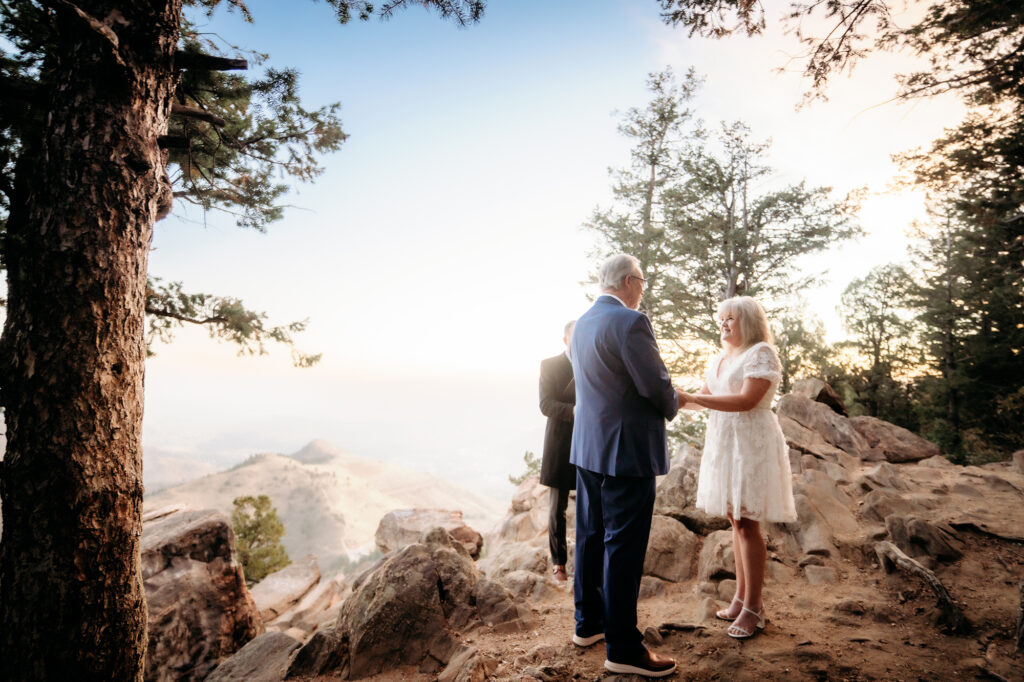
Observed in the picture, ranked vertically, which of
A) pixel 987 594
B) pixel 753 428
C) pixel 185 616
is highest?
pixel 753 428

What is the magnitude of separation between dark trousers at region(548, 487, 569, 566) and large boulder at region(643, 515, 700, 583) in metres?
0.93

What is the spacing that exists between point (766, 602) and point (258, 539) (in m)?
15.3

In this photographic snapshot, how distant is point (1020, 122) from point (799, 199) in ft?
20.2

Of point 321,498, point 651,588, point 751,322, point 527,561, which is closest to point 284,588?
point 527,561

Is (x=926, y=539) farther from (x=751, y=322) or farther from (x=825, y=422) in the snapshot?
(x=825, y=422)

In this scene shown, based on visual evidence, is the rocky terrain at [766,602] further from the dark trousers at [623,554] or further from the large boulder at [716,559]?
the dark trousers at [623,554]

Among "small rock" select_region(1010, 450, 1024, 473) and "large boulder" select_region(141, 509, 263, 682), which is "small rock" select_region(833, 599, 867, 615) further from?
"small rock" select_region(1010, 450, 1024, 473)

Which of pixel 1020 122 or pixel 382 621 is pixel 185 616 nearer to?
pixel 382 621

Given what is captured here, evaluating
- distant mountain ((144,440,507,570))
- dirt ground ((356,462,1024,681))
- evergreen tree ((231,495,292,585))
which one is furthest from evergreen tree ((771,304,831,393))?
distant mountain ((144,440,507,570))

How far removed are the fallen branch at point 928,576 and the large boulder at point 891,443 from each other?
6.42 m

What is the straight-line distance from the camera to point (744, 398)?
2.84 metres

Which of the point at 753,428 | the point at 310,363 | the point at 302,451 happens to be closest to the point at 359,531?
the point at 302,451

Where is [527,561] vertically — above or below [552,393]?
below

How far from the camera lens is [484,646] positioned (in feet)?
11.0
